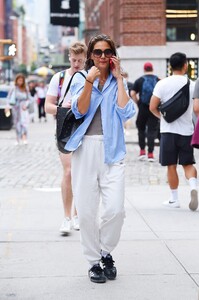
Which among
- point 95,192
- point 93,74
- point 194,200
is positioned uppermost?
point 93,74

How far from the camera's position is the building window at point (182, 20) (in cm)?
2622

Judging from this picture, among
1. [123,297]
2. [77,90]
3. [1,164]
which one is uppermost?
[77,90]

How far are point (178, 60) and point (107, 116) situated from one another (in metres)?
3.60

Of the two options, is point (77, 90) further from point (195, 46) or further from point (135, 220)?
Answer: point (195, 46)

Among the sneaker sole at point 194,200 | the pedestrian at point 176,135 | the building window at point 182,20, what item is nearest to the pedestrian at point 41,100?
the building window at point 182,20

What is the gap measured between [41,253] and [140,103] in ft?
29.5

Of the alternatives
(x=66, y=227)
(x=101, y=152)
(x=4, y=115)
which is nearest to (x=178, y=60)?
(x=66, y=227)

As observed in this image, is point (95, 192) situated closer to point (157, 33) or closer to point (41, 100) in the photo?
point (157, 33)

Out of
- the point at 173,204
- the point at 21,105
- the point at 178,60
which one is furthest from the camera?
the point at 21,105

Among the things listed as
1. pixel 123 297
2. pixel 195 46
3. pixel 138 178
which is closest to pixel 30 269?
pixel 123 297

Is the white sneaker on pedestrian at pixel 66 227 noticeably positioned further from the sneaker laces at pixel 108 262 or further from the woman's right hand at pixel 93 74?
the woman's right hand at pixel 93 74

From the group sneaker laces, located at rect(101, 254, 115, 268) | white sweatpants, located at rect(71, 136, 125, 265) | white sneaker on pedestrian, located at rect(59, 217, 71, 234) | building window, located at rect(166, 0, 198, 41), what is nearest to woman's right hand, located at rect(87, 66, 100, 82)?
white sweatpants, located at rect(71, 136, 125, 265)

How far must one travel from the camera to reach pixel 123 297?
18.6ft

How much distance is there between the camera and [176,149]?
955 cm
